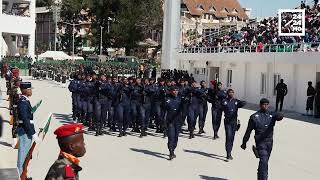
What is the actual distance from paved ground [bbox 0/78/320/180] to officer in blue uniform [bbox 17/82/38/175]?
3.07 feet

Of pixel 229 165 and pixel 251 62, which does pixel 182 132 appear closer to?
pixel 229 165

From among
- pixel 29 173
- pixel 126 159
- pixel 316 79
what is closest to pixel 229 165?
pixel 126 159

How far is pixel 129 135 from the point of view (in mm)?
16641

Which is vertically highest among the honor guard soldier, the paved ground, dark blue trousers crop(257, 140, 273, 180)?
the honor guard soldier

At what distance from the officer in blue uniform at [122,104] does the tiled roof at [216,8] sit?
96.6m

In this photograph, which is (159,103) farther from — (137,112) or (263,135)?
(263,135)

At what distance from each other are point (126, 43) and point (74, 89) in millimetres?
59050

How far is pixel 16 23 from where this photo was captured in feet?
192

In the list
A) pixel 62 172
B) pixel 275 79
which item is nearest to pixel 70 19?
pixel 275 79

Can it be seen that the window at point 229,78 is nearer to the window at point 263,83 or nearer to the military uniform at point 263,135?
the window at point 263,83

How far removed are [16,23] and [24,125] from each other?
2019 inches

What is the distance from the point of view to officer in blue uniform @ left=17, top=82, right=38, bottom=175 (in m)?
9.42

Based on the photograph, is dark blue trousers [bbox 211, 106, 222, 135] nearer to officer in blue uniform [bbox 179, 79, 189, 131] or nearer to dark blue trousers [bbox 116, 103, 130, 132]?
officer in blue uniform [bbox 179, 79, 189, 131]

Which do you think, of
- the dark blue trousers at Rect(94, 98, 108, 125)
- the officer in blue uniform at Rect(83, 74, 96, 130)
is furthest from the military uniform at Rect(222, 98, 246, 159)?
the officer in blue uniform at Rect(83, 74, 96, 130)
